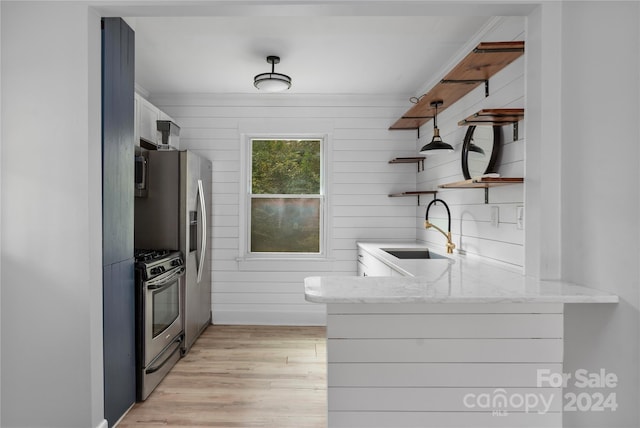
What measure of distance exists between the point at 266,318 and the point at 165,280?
171 centimetres

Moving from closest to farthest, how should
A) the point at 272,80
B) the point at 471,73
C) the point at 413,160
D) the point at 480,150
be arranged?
the point at 471,73, the point at 480,150, the point at 272,80, the point at 413,160

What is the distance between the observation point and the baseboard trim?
4301 mm

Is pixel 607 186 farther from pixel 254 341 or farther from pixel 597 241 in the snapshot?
pixel 254 341

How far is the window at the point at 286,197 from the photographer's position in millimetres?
4355

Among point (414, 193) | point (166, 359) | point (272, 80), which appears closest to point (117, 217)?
point (166, 359)

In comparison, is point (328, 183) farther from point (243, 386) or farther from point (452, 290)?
point (452, 290)

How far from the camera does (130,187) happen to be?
241 centimetres

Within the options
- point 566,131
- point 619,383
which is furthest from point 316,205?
point 619,383

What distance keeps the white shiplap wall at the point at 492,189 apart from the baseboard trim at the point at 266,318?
1573mm

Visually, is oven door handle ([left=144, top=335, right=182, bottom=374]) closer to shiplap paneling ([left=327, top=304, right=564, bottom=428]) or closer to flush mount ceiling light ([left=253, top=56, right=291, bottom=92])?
shiplap paneling ([left=327, top=304, right=564, bottom=428])

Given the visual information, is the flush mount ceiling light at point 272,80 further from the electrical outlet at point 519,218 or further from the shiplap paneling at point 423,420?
the shiplap paneling at point 423,420

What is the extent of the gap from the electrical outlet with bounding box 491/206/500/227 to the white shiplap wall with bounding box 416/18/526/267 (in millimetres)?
21

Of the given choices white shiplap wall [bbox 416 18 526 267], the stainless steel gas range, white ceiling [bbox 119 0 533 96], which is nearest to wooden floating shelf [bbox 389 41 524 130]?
white shiplap wall [bbox 416 18 526 267]

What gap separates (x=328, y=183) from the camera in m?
4.29
